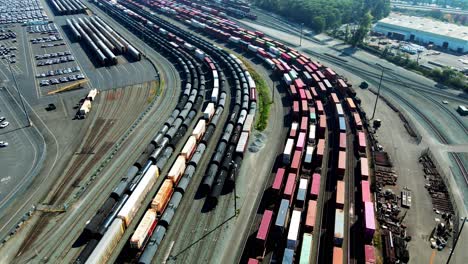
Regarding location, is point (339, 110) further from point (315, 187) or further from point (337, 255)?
point (337, 255)

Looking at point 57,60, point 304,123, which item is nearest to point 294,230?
point 304,123

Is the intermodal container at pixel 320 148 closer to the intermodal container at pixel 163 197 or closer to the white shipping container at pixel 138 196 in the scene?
the intermodal container at pixel 163 197

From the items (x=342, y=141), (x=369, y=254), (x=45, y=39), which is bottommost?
(x=369, y=254)

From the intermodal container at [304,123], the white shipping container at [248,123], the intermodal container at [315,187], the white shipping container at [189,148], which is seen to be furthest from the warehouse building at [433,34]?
the white shipping container at [189,148]

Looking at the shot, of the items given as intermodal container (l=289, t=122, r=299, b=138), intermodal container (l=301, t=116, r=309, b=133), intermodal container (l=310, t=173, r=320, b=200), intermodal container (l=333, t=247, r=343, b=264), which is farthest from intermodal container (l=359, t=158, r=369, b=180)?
intermodal container (l=333, t=247, r=343, b=264)

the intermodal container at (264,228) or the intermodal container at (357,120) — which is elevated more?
the intermodal container at (357,120)

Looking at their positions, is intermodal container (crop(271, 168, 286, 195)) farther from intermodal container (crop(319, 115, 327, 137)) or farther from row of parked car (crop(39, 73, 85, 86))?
row of parked car (crop(39, 73, 85, 86))
